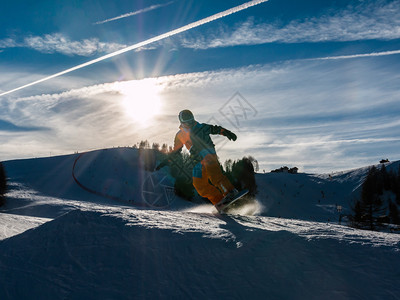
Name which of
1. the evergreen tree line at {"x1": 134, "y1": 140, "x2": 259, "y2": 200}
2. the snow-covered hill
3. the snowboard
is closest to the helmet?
the snowboard

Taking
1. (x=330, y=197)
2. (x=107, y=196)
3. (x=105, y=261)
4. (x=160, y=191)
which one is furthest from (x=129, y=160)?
(x=105, y=261)

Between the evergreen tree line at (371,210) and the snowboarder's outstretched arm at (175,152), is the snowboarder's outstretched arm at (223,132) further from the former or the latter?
the evergreen tree line at (371,210)

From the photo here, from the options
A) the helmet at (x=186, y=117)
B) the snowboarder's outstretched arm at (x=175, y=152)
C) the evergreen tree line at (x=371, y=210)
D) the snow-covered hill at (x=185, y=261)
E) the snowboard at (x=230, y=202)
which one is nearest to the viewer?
the snow-covered hill at (x=185, y=261)

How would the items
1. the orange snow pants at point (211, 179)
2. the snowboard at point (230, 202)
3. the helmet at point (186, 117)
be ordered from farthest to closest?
the helmet at point (186, 117)
the orange snow pants at point (211, 179)
the snowboard at point (230, 202)

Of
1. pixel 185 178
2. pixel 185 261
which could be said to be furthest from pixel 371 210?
pixel 185 261

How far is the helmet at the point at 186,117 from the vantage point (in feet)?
24.0

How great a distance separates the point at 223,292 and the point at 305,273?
897 mm

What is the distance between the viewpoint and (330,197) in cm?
4669

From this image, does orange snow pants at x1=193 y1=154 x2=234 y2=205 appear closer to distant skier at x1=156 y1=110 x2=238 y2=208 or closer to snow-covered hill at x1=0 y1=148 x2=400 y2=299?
distant skier at x1=156 y1=110 x2=238 y2=208

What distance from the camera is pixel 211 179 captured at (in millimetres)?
7008

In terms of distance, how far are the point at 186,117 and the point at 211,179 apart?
5.10ft

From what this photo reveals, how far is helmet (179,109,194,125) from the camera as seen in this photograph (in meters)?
7.32

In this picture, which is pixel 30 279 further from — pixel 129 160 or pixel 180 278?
pixel 129 160

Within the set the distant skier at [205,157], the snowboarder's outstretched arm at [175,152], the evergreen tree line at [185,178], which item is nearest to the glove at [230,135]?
the distant skier at [205,157]
